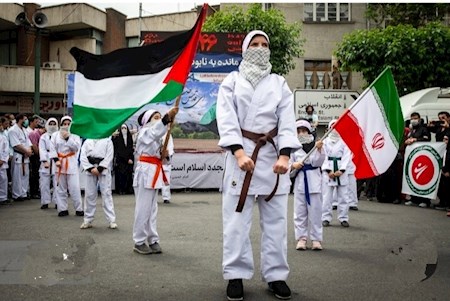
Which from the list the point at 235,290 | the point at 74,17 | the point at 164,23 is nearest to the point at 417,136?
the point at 235,290

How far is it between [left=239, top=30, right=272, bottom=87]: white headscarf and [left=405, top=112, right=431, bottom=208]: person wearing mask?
26.6ft

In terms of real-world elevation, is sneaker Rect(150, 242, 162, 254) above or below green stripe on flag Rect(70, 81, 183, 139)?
below

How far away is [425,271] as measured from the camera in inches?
220

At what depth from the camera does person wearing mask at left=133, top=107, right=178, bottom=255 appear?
6602 millimetres

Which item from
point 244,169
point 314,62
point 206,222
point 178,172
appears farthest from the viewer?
point 314,62

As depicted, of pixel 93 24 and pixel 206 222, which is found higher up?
pixel 93 24

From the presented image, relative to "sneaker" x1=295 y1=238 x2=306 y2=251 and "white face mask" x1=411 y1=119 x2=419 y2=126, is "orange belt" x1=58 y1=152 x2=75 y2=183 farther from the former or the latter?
"white face mask" x1=411 y1=119 x2=419 y2=126

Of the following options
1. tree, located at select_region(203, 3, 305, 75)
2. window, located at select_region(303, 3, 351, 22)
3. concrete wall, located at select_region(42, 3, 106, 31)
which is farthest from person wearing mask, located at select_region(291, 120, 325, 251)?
concrete wall, located at select_region(42, 3, 106, 31)

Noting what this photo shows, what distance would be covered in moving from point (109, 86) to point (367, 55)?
1663cm

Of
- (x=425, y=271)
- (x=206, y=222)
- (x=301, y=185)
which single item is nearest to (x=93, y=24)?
(x=206, y=222)

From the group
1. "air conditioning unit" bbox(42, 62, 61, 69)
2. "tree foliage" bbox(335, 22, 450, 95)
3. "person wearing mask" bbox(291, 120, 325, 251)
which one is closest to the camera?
"person wearing mask" bbox(291, 120, 325, 251)

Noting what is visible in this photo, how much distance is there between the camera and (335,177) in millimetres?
9109

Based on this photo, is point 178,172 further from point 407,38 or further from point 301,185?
point 407,38

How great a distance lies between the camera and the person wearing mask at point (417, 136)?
474 inches
